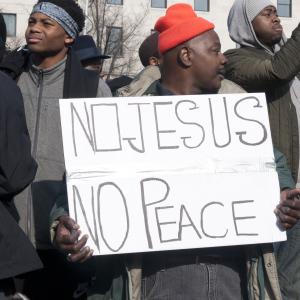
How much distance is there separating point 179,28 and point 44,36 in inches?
40.6

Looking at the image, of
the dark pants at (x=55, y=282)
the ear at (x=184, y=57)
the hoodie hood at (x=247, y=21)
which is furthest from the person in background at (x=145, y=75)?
the dark pants at (x=55, y=282)

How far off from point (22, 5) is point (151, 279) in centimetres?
4036

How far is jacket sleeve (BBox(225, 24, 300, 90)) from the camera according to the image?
Answer: 4094 mm

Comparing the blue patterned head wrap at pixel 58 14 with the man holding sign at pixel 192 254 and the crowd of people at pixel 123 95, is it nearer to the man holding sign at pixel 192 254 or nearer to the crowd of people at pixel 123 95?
the crowd of people at pixel 123 95

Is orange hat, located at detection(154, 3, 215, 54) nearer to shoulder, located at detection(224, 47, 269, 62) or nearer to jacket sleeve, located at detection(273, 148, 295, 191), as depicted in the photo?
jacket sleeve, located at detection(273, 148, 295, 191)

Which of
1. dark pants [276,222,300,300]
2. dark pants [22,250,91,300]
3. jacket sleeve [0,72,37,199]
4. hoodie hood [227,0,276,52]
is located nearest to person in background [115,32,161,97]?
hoodie hood [227,0,276,52]

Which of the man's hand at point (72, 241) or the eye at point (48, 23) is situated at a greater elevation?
the eye at point (48, 23)

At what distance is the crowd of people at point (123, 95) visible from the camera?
3.11 meters

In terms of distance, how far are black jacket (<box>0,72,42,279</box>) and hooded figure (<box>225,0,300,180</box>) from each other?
142 cm

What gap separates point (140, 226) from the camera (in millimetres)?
3066

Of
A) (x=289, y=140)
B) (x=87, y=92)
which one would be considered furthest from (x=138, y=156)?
(x=289, y=140)

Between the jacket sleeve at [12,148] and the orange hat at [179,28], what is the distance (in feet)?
2.16

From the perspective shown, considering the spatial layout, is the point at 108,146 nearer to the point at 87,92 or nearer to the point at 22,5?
the point at 87,92

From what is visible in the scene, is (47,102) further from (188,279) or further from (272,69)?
(188,279)
